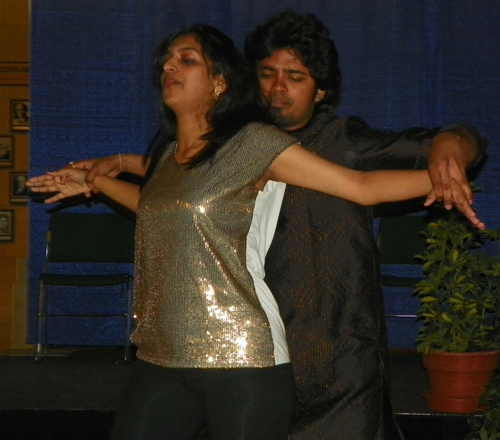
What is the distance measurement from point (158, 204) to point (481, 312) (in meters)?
2.57

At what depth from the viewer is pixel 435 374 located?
3.96 meters

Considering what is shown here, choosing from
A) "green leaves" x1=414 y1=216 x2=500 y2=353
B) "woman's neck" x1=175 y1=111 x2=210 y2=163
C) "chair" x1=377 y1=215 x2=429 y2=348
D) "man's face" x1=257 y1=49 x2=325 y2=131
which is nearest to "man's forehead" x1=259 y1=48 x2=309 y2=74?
"man's face" x1=257 y1=49 x2=325 y2=131

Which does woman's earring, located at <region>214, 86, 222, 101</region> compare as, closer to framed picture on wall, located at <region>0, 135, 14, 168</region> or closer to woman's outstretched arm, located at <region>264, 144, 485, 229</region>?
woman's outstretched arm, located at <region>264, 144, 485, 229</region>

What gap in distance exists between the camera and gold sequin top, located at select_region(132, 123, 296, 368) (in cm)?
176

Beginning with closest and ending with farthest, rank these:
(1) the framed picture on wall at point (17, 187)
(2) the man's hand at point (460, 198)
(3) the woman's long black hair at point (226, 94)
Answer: (2) the man's hand at point (460, 198)
(3) the woman's long black hair at point (226, 94)
(1) the framed picture on wall at point (17, 187)

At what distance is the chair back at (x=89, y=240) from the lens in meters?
5.46

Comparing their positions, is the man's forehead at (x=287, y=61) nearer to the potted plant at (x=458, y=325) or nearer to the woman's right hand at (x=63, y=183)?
the woman's right hand at (x=63, y=183)

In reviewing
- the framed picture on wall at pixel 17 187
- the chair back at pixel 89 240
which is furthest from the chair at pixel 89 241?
the framed picture on wall at pixel 17 187

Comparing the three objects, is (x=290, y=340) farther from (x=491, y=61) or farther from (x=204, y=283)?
(x=491, y=61)

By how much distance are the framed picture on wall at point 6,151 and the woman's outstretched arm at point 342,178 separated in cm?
513

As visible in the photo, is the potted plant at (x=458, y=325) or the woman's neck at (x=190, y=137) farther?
the potted plant at (x=458, y=325)

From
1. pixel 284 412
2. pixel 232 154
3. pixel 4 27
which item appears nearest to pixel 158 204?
pixel 232 154

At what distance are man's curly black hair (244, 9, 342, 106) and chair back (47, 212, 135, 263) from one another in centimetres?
327

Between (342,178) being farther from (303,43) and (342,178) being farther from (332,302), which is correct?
(303,43)
